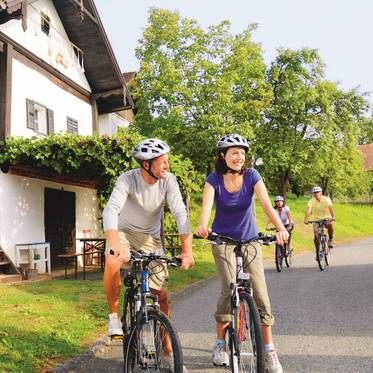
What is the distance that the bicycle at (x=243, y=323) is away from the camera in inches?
155

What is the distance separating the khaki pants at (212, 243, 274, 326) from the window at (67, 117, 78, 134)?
13.6 meters

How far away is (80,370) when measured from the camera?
5.07 m

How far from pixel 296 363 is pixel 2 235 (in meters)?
9.91

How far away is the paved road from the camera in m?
4.93

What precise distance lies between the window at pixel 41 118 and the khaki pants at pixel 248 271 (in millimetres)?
11456

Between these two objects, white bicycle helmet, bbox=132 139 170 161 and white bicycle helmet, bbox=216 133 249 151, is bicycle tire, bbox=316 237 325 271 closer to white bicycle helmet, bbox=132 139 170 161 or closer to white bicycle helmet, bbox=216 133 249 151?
white bicycle helmet, bbox=216 133 249 151

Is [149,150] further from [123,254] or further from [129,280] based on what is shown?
[129,280]

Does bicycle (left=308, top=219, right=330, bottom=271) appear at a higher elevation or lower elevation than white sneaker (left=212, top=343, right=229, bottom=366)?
higher

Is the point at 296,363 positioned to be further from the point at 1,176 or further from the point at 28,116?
the point at 28,116

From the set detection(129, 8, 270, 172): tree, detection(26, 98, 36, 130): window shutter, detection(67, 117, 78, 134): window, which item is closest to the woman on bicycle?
detection(26, 98, 36, 130): window shutter

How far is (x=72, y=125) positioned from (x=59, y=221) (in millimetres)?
3600

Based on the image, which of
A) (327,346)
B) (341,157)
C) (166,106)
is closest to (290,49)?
(341,157)

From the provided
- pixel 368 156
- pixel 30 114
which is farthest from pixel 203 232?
pixel 368 156

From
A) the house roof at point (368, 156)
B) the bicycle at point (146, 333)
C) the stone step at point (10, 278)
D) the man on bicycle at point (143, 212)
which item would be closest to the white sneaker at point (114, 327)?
the man on bicycle at point (143, 212)
